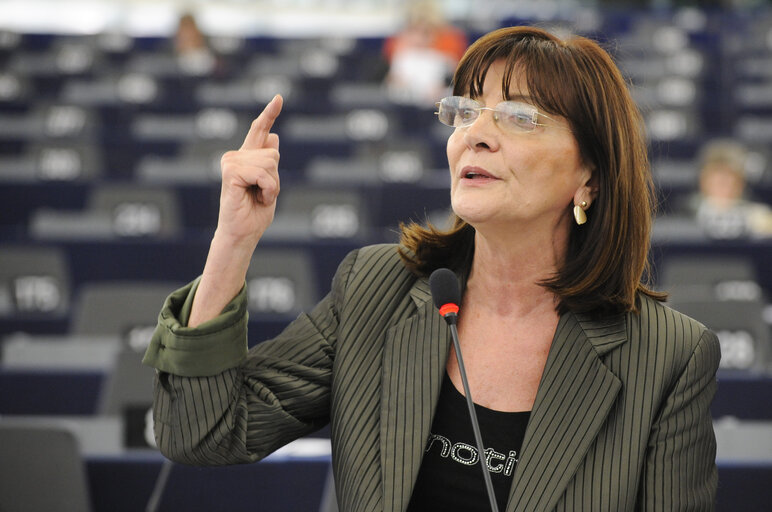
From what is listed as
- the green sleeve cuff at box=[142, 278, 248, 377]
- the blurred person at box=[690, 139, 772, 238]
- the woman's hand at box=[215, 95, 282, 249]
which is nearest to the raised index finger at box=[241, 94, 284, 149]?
the woman's hand at box=[215, 95, 282, 249]

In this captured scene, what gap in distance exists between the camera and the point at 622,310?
157cm

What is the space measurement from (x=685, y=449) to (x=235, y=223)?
2.39ft

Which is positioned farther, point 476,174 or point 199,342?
point 476,174

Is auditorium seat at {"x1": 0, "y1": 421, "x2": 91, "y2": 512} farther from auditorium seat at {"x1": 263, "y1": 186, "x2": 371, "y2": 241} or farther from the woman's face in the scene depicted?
auditorium seat at {"x1": 263, "y1": 186, "x2": 371, "y2": 241}

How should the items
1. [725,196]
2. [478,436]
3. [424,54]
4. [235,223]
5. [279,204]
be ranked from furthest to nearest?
1. [424,54]
2. [279,204]
3. [725,196]
4. [235,223]
5. [478,436]

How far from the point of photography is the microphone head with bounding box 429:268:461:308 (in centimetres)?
141

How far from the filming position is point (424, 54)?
7.88m

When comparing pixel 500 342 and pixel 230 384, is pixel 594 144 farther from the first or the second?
pixel 230 384

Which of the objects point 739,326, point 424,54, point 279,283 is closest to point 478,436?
point 739,326

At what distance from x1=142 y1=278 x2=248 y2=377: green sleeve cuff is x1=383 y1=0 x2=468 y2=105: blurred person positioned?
21.1 feet

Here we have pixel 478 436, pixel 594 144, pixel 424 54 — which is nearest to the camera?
pixel 478 436

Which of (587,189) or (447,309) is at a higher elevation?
(587,189)

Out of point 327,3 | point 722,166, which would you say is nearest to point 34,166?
point 722,166

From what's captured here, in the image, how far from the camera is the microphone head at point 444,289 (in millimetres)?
1411
